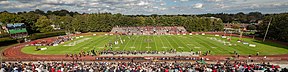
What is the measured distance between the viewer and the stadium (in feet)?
101

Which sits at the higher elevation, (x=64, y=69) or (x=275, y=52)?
(x=64, y=69)

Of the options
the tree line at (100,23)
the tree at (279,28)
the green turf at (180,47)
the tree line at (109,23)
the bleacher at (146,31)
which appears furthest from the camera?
the bleacher at (146,31)

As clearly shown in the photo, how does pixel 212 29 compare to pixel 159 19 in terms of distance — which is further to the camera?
pixel 159 19

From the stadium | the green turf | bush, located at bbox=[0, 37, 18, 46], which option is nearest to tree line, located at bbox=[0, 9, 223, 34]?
the stadium

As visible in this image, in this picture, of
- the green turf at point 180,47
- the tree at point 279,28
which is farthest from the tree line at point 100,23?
the green turf at point 180,47

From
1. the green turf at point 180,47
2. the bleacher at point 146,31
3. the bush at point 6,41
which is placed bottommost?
the bleacher at point 146,31

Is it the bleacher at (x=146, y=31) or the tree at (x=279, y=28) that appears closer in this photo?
the tree at (x=279, y=28)

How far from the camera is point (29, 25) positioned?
92625 mm

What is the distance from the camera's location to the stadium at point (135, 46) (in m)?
30.9

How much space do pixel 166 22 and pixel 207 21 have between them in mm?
22373

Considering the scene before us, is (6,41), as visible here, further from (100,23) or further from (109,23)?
(109,23)

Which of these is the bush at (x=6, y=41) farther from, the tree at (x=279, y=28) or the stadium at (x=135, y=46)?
the tree at (x=279, y=28)

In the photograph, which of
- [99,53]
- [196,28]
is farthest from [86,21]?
[99,53]

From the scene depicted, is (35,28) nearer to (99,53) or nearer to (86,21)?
(86,21)
